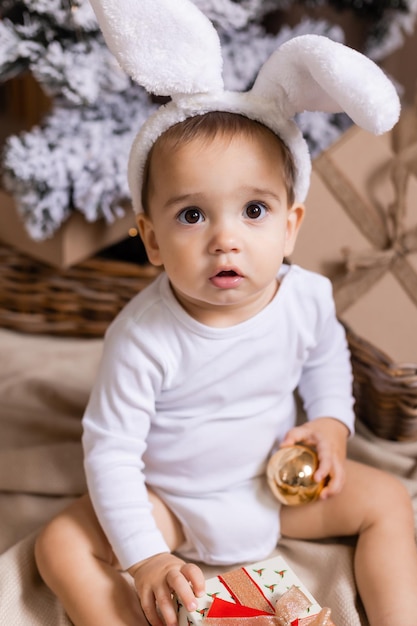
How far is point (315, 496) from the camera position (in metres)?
0.96

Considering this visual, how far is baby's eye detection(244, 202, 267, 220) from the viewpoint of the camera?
84 centimetres

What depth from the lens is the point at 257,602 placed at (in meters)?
0.82

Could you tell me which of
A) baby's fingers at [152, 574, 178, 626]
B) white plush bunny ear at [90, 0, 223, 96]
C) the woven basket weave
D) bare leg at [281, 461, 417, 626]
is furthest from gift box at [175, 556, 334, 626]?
white plush bunny ear at [90, 0, 223, 96]

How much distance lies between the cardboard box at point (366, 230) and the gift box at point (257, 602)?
0.39 metres

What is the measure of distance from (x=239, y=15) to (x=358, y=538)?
0.79 m

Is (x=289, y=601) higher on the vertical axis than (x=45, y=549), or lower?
higher

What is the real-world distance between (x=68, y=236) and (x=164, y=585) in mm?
629

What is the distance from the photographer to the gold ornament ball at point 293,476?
94 cm

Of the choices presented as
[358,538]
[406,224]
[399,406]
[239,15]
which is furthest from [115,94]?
[358,538]

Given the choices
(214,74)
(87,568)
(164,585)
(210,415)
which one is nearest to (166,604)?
(164,585)

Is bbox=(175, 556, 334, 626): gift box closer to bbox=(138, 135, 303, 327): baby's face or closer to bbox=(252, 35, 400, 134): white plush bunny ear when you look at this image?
bbox=(138, 135, 303, 327): baby's face

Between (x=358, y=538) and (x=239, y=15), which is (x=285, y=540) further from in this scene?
(x=239, y=15)

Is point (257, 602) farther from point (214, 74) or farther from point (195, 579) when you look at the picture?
point (214, 74)

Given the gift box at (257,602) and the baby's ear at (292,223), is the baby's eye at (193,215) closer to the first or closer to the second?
the baby's ear at (292,223)
